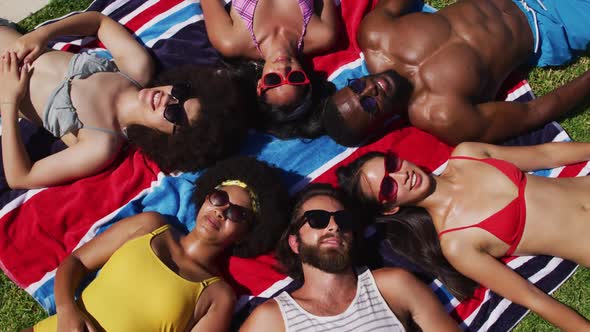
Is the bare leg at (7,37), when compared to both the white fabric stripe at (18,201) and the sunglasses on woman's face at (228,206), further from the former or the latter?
the sunglasses on woman's face at (228,206)

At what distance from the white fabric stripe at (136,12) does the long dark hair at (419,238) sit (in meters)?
2.72

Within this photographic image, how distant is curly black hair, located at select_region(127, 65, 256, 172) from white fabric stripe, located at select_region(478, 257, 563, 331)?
9.09 feet

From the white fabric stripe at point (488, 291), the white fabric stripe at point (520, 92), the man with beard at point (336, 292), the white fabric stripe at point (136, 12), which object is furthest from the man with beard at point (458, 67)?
the white fabric stripe at point (136, 12)

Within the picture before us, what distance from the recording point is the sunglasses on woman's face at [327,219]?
13.0ft

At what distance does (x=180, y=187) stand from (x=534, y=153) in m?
3.27

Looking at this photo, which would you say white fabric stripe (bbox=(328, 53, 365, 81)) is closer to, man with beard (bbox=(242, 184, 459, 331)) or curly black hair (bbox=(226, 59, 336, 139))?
curly black hair (bbox=(226, 59, 336, 139))

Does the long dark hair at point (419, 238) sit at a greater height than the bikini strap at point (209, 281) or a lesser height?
lesser

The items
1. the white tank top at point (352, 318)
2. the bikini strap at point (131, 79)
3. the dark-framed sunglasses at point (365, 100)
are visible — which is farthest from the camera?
the bikini strap at point (131, 79)

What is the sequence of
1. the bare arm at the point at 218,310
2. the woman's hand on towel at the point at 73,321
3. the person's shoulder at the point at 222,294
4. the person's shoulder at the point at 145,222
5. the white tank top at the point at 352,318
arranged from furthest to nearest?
the person's shoulder at the point at 145,222 < the person's shoulder at the point at 222,294 < the bare arm at the point at 218,310 < the white tank top at the point at 352,318 < the woman's hand on towel at the point at 73,321


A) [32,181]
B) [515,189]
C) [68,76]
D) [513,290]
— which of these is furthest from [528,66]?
[32,181]

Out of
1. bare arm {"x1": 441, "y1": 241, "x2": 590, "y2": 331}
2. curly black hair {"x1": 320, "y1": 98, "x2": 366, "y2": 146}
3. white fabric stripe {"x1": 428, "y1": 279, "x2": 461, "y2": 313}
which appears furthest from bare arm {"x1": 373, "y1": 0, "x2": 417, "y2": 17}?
white fabric stripe {"x1": 428, "y1": 279, "x2": 461, "y2": 313}

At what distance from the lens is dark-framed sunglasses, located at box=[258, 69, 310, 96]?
4.50 m

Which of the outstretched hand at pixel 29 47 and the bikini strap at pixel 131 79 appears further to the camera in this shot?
the bikini strap at pixel 131 79

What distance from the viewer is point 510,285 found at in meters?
4.20
